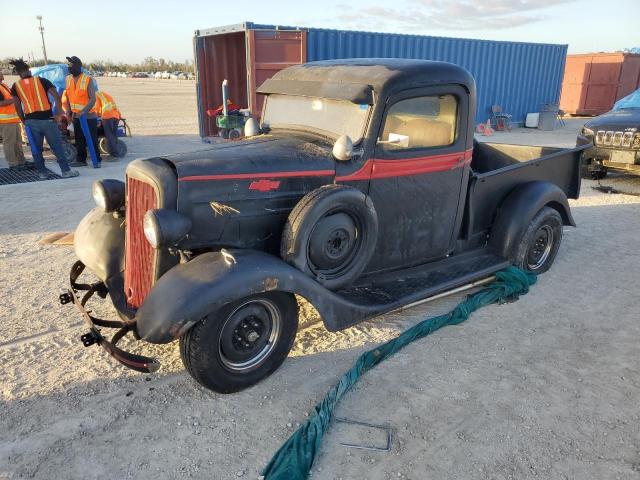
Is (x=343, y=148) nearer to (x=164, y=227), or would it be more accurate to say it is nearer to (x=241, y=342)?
(x=164, y=227)

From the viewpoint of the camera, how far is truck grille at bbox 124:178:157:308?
3.11 meters

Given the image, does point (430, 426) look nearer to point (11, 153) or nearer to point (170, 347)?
point (170, 347)

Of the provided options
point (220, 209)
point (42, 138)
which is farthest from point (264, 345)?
point (42, 138)

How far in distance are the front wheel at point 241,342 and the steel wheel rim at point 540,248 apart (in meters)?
2.75

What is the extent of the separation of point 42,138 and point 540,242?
27.7 feet

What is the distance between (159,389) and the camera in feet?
10.2

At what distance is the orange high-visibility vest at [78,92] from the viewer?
9320mm

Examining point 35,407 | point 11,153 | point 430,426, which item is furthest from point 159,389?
point 11,153

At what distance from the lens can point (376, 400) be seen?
3.02 m

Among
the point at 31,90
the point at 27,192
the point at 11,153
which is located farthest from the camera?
the point at 11,153

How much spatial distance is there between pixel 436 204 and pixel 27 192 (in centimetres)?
682

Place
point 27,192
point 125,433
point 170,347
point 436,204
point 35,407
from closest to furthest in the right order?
point 125,433 → point 35,407 → point 170,347 → point 436,204 → point 27,192

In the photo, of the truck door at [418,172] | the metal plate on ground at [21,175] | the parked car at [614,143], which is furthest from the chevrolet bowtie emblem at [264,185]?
the metal plate on ground at [21,175]

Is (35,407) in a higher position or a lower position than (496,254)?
lower
